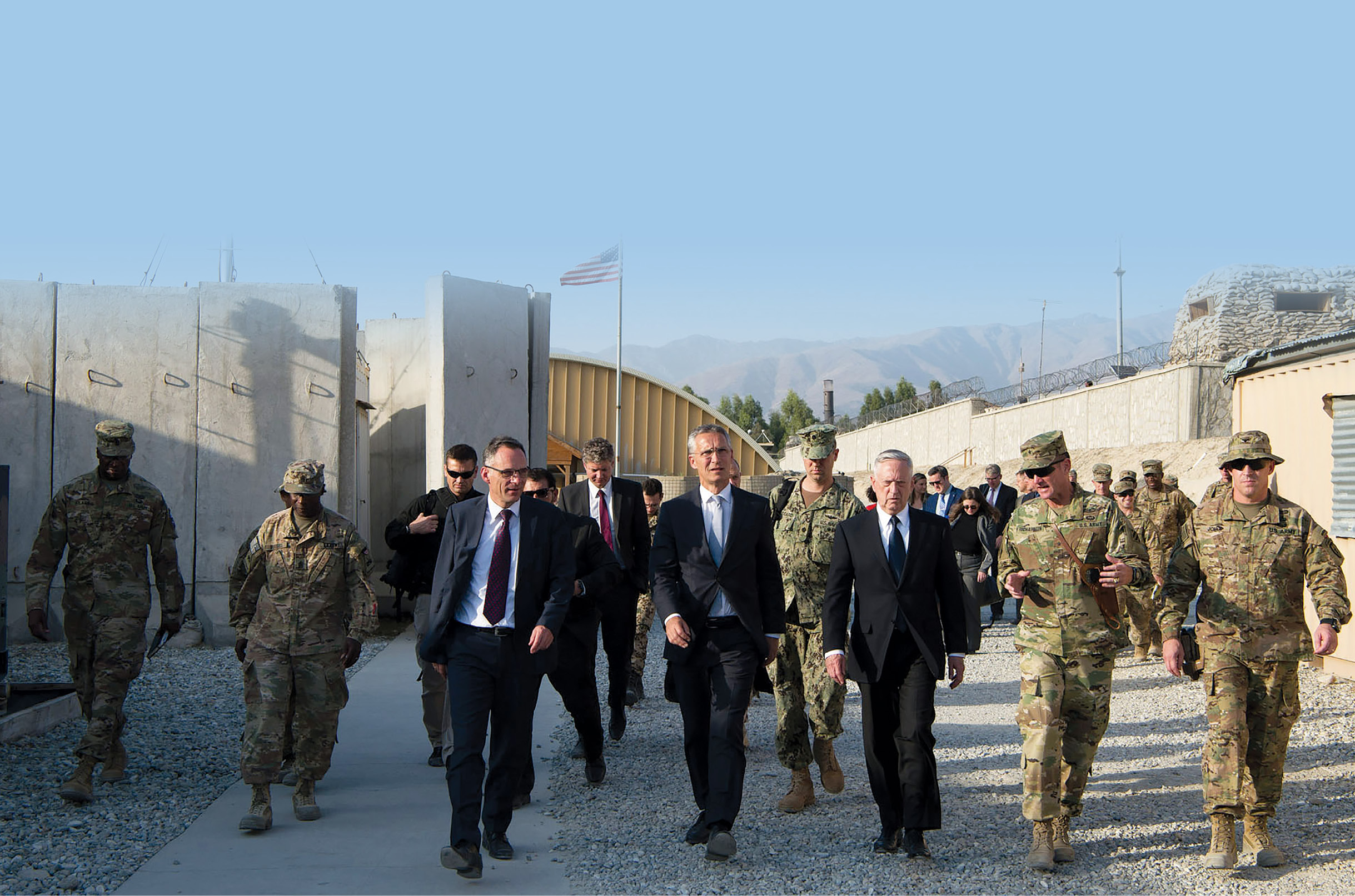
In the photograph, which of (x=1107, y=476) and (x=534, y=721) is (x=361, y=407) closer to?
(x=534, y=721)

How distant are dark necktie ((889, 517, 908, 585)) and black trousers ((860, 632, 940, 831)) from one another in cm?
32

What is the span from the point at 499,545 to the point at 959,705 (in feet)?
17.0

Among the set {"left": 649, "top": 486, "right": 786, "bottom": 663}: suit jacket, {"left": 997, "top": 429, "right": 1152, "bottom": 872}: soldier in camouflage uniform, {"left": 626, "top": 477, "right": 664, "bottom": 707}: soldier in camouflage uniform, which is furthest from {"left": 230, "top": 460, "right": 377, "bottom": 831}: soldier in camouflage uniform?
{"left": 997, "top": 429, "right": 1152, "bottom": 872}: soldier in camouflage uniform

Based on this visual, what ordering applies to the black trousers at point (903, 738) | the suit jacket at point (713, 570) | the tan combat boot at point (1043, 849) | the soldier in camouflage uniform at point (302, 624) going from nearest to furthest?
the tan combat boot at point (1043, 849)
the black trousers at point (903, 738)
the suit jacket at point (713, 570)
the soldier in camouflage uniform at point (302, 624)

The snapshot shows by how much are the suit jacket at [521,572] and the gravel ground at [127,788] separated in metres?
1.72

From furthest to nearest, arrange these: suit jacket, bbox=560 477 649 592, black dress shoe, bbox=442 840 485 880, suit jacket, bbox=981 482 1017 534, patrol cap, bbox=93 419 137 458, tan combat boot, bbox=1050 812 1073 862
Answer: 1. suit jacket, bbox=981 482 1017 534
2. suit jacket, bbox=560 477 649 592
3. patrol cap, bbox=93 419 137 458
4. tan combat boot, bbox=1050 812 1073 862
5. black dress shoe, bbox=442 840 485 880

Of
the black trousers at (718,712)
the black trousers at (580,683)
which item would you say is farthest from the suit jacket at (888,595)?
the black trousers at (580,683)

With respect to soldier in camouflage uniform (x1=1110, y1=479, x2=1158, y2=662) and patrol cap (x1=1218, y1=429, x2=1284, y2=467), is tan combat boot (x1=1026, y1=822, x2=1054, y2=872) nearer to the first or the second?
patrol cap (x1=1218, y1=429, x2=1284, y2=467)

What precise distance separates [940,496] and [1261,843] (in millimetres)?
8157

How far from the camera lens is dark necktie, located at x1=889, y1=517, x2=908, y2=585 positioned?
5.16 metres

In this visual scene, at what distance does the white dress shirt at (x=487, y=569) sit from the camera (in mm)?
4879

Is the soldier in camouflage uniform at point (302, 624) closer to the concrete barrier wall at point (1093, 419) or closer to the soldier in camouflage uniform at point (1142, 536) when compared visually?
the soldier in camouflage uniform at point (1142, 536)

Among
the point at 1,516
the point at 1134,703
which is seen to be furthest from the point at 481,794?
the point at 1134,703

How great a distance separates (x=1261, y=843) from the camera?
15.8 ft
